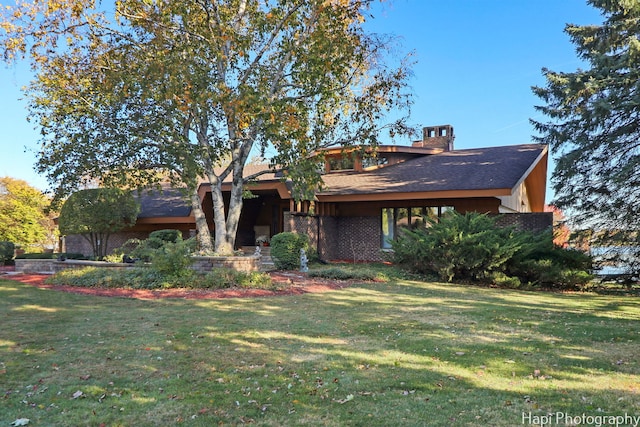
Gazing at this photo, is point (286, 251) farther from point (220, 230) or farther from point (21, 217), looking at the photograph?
point (21, 217)

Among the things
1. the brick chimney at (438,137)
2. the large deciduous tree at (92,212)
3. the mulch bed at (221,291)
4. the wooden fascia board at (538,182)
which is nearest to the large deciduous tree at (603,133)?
the wooden fascia board at (538,182)

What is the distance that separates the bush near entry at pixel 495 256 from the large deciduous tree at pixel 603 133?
1.40 meters

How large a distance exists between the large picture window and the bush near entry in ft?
14.7

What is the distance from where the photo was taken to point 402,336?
581 cm

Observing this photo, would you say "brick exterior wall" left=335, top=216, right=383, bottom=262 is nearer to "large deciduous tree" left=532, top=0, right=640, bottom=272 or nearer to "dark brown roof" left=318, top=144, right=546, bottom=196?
"dark brown roof" left=318, top=144, right=546, bottom=196

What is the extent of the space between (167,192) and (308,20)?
43.6ft

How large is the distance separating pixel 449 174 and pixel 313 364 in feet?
45.0

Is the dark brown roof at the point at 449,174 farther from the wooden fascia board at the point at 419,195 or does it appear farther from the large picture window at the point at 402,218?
→ the large picture window at the point at 402,218

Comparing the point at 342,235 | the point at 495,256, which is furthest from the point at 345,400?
the point at 342,235

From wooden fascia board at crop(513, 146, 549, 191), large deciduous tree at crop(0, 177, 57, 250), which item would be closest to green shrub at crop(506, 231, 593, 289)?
wooden fascia board at crop(513, 146, 549, 191)

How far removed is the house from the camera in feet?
50.6

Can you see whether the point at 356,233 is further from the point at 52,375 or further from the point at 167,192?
the point at 52,375

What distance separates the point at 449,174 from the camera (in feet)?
55.4

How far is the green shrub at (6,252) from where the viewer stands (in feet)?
59.5
